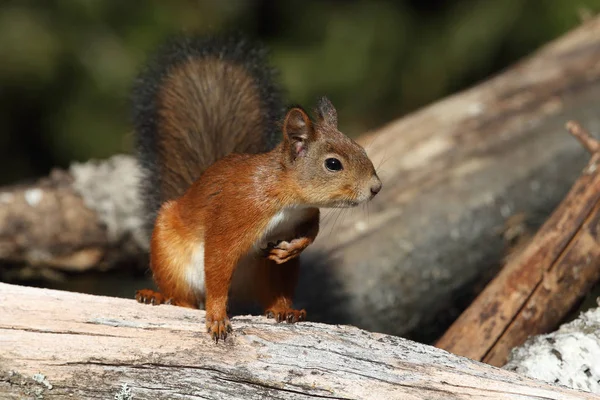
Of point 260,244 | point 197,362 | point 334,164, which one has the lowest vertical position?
point 197,362

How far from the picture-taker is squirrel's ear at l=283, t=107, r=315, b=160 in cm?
189

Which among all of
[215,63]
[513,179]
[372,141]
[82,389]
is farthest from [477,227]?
[82,389]

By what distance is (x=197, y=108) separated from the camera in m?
2.45

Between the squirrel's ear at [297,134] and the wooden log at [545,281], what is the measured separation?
2.27ft

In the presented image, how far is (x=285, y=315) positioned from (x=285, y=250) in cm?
16

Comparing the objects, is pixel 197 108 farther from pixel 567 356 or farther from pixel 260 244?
pixel 567 356

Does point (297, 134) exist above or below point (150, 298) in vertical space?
above

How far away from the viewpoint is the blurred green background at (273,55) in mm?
3797

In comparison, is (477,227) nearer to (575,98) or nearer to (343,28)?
(575,98)

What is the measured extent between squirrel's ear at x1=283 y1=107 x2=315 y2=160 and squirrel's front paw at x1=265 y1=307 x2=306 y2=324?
14.9 inches

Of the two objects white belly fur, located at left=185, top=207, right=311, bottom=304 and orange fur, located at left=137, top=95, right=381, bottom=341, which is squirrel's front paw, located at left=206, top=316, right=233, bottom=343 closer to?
orange fur, located at left=137, top=95, right=381, bottom=341

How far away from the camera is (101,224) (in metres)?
3.14

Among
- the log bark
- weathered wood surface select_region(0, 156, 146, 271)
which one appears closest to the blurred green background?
weathered wood surface select_region(0, 156, 146, 271)

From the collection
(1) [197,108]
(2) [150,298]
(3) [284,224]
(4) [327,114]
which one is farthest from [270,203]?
(1) [197,108]
